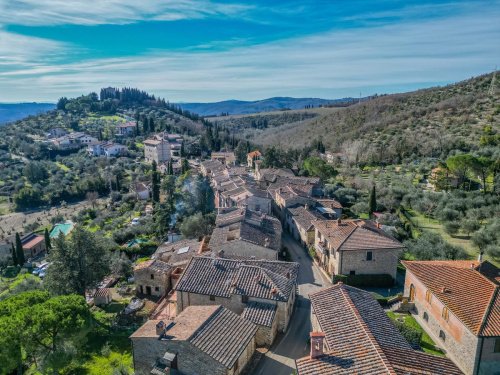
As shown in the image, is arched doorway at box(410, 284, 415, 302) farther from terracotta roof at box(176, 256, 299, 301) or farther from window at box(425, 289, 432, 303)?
terracotta roof at box(176, 256, 299, 301)

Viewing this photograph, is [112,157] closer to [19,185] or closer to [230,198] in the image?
[19,185]

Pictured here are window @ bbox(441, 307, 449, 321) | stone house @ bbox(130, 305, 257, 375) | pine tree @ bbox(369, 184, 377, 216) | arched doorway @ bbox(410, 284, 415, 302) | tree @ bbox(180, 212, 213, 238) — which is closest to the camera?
stone house @ bbox(130, 305, 257, 375)

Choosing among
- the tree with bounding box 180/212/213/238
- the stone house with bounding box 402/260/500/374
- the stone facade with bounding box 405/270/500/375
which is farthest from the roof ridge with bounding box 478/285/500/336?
the tree with bounding box 180/212/213/238

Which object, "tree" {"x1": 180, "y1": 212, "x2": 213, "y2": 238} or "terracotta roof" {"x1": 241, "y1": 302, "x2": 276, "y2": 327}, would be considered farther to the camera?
"tree" {"x1": 180, "y1": 212, "x2": 213, "y2": 238}

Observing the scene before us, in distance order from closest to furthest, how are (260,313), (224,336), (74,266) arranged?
1. (224,336)
2. (260,313)
3. (74,266)

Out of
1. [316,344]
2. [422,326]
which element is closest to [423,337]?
[422,326]

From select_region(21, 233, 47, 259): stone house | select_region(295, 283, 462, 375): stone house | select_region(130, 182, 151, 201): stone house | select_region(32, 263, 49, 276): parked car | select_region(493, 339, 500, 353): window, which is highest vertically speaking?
select_region(295, 283, 462, 375): stone house

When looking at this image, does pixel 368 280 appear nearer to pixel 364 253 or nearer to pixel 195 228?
pixel 364 253
